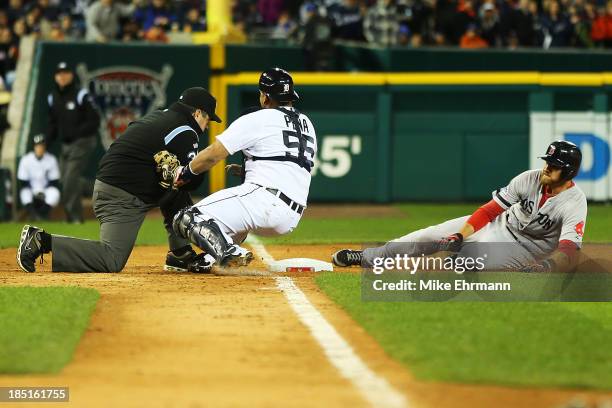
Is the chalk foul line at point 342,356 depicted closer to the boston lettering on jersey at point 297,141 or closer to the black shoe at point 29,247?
the boston lettering on jersey at point 297,141

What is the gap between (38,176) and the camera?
682 inches

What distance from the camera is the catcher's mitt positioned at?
955 cm

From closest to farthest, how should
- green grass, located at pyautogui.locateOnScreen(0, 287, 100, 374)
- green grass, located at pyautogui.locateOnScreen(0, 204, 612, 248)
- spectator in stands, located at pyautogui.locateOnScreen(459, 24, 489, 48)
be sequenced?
green grass, located at pyautogui.locateOnScreen(0, 287, 100, 374) < green grass, located at pyautogui.locateOnScreen(0, 204, 612, 248) < spectator in stands, located at pyautogui.locateOnScreen(459, 24, 489, 48)

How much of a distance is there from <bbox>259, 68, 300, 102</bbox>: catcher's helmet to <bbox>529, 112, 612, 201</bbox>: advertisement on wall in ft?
33.7

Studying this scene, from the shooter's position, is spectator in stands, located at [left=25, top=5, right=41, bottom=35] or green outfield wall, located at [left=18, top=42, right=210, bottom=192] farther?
spectator in stands, located at [left=25, top=5, right=41, bottom=35]

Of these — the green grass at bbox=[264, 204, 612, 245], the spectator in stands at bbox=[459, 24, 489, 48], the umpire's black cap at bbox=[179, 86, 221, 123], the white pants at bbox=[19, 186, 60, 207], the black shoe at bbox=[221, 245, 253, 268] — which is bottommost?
the green grass at bbox=[264, 204, 612, 245]

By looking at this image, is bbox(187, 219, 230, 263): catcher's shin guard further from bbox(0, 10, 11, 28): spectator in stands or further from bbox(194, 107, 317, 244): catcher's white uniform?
bbox(0, 10, 11, 28): spectator in stands

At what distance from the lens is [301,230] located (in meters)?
15.8

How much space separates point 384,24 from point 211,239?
40.0 feet

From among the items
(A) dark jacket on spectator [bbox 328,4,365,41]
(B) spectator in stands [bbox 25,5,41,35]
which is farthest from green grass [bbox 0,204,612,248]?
(B) spectator in stands [bbox 25,5,41,35]

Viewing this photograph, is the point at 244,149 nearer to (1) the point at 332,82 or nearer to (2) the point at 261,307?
(2) the point at 261,307

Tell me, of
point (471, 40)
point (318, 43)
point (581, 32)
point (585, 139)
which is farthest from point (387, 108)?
point (581, 32)

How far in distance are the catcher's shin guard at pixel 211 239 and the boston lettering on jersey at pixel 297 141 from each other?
680 mm

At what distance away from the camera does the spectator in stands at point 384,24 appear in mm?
20688
